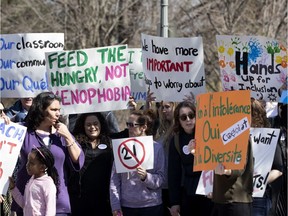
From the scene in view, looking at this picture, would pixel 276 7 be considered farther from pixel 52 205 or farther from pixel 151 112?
pixel 52 205

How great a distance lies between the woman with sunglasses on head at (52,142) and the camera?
8.62 meters

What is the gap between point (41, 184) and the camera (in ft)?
27.9

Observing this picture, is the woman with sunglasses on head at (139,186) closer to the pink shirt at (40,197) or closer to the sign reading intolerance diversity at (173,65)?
the pink shirt at (40,197)

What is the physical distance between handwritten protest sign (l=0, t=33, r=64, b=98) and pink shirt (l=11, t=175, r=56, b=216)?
87.1 inches

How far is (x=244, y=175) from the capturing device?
8.41 meters

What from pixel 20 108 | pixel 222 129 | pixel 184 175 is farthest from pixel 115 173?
pixel 20 108

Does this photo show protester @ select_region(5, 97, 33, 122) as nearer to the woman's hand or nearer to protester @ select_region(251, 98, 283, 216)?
protester @ select_region(251, 98, 283, 216)

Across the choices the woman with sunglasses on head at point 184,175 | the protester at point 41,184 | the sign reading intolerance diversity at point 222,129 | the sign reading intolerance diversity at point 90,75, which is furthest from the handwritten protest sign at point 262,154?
the protester at point 41,184

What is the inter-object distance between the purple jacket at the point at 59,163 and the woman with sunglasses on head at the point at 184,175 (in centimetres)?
103

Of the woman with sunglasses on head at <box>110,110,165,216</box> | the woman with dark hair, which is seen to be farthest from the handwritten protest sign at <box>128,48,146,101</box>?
the woman with sunglasses on head at <box>110,110,165,216</box>

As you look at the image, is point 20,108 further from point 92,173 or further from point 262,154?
point 262,154

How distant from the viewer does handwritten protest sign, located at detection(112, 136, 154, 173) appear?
9172 millimetres

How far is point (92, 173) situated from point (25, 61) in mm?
1829

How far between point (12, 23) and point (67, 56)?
14.7 m
